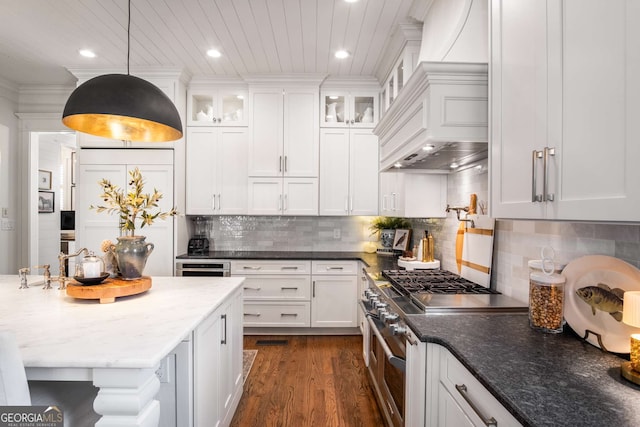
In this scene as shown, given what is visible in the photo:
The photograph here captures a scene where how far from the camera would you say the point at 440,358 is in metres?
1.29

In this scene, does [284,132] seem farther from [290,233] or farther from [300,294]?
[300,294]

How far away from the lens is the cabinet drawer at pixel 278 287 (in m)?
3.53

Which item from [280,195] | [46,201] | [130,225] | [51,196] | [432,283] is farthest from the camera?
[51,196]

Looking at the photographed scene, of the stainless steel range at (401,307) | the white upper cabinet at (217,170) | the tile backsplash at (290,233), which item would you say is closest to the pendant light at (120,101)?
the stainless steel range at (401,307)

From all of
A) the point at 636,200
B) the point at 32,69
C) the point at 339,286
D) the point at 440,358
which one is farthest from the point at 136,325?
the point at 32,69

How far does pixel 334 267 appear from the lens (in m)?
3.57

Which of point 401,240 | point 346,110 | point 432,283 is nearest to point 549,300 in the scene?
point 432,283

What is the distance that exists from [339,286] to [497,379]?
8.80 ft

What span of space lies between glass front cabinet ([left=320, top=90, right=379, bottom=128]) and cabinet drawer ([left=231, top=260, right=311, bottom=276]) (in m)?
1.61

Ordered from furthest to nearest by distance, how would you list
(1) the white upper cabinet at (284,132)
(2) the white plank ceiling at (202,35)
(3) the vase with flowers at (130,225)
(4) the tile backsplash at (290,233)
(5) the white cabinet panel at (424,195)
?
1. (4) the tile backsplash at (290,233)
2. (1) the white upper cabinet at (284,132)
3. (5) the white cabinet panel at (424,195)
4. (2) the white plank ceiling at (202,35)
5. (3) the vase with flowers at (130,225)

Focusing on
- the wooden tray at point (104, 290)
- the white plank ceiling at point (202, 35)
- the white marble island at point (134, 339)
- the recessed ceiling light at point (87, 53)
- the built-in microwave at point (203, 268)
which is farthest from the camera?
the built-in microwave at point (203, 268)

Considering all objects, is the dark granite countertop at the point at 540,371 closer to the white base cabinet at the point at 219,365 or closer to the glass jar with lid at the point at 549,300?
the glass jar with lid at the point at 549,300

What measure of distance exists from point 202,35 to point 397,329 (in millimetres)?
2801

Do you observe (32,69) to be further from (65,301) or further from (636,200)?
(636,200)
